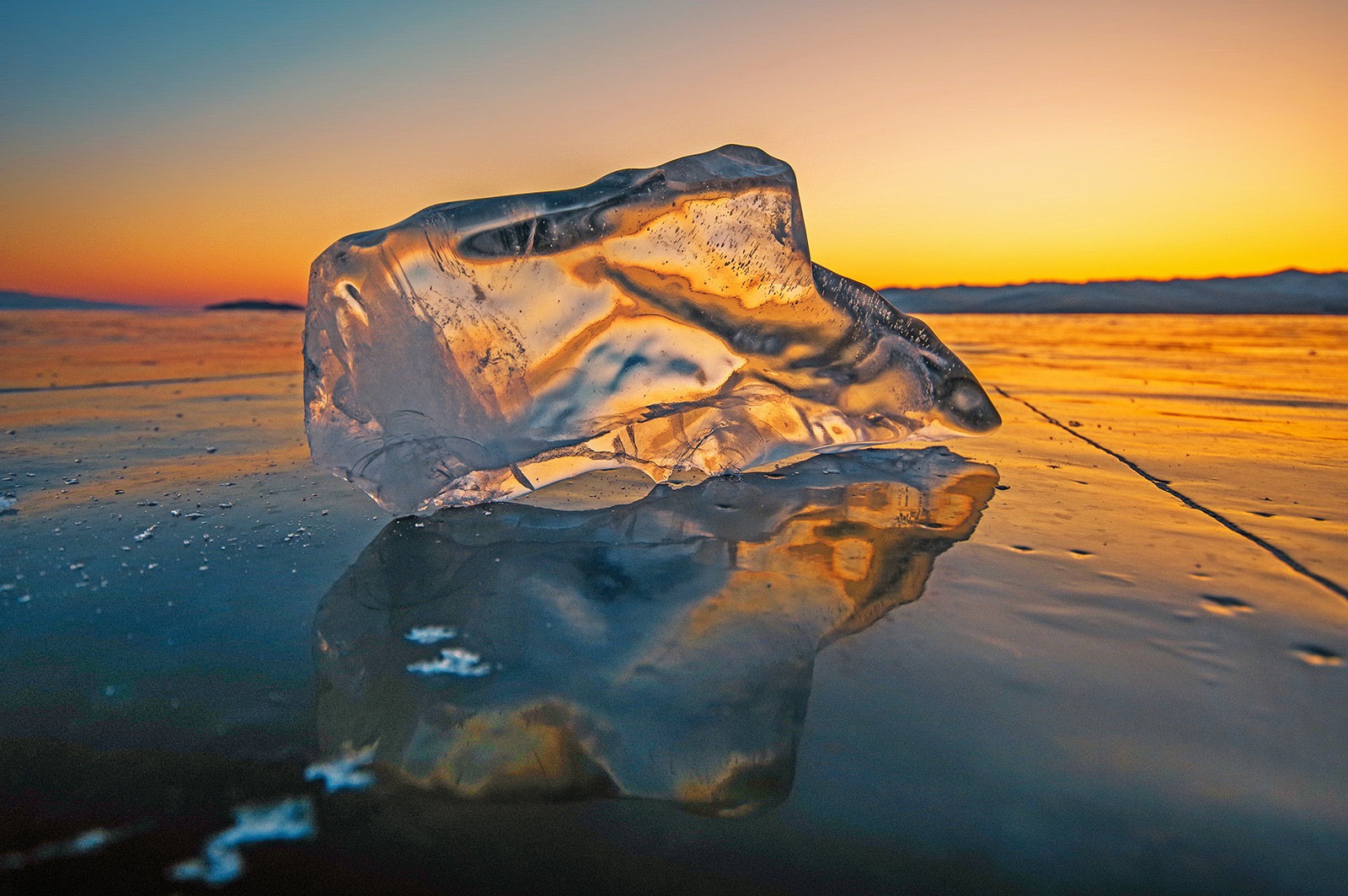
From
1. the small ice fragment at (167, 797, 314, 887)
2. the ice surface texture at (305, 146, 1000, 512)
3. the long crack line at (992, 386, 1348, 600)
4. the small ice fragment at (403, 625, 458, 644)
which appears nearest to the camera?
the small ice fragment at (167, 797, 314, 887)

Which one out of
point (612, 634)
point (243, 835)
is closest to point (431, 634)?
point (612, 634)

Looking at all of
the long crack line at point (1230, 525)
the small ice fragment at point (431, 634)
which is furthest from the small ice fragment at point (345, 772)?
the long crack line at point (1230, 525)

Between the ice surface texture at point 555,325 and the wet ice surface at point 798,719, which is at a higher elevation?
→ the ice surface texture at point 555,325

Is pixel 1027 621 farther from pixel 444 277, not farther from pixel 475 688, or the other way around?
pixel 444 277

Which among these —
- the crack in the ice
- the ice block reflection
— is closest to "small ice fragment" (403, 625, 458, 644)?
the ice block reflection

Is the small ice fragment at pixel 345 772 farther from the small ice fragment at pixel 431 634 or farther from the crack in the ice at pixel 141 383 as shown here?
the crack in the ice at pixel 141 383

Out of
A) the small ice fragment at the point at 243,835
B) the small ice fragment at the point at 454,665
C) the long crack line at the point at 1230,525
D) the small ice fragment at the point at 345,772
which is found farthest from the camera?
the long crack line at the point at 1230,525

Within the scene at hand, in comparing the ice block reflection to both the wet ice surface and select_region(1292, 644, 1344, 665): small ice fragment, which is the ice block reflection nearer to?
the wet ice surface
